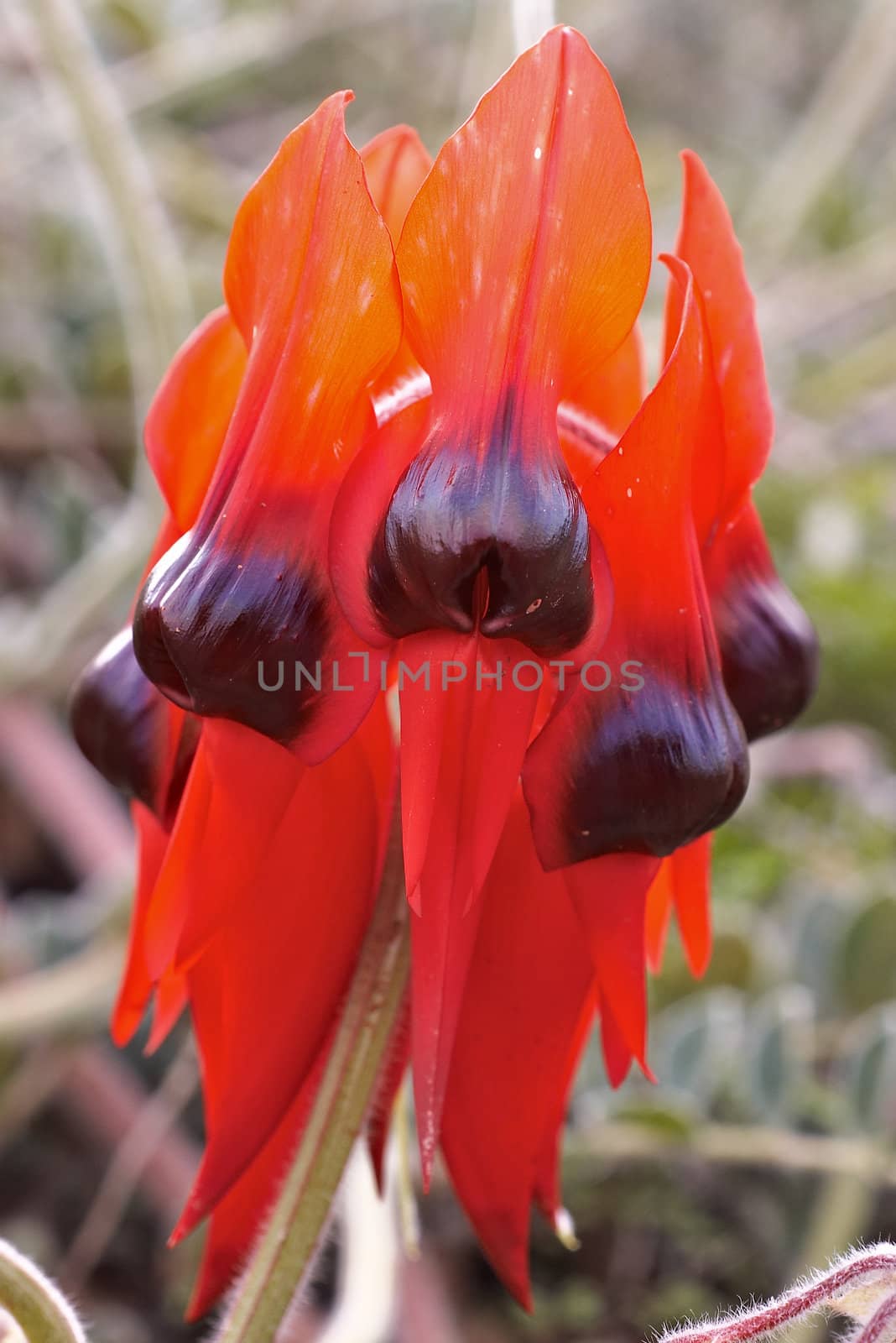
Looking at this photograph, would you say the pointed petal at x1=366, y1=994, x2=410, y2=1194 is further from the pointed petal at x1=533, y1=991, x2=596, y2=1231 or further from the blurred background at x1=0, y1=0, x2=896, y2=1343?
the blurred background at x1=0, y1=0, x2=896, y2=1343

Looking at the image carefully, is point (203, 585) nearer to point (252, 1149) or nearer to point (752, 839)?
point (252, 1149)

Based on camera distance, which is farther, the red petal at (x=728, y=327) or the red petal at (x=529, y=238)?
the red petal at (x=728, y=327)

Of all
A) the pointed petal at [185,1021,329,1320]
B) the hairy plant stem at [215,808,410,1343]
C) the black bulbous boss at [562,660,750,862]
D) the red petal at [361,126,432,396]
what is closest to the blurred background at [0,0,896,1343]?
the pointed petal at [185,1021,329,1320]

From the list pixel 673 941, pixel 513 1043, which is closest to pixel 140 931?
pixel 513 1043

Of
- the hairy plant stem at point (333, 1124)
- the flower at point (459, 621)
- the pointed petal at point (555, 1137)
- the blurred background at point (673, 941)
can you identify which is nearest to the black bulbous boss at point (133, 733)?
the flower at point (459, 621)

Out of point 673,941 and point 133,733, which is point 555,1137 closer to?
point 133,733

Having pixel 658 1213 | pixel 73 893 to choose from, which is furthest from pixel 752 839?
pixel 73 893

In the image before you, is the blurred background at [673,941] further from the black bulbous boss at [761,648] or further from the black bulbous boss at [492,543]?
the black bulbous boss at [492,543]

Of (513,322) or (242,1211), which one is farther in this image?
(242,1211)
